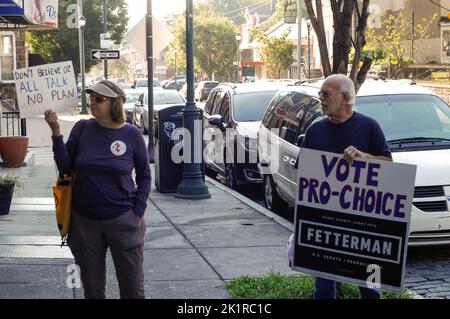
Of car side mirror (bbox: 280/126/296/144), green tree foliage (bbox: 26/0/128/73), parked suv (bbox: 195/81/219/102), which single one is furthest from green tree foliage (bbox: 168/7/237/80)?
car side mirror (bbox: 280/126/296/144)

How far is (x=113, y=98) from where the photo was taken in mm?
4957

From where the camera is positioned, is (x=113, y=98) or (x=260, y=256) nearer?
(x=113, y=98)

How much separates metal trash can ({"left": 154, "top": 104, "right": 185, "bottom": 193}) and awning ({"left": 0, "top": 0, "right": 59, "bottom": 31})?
3246 millimetres

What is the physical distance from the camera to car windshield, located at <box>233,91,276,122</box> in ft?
43.8

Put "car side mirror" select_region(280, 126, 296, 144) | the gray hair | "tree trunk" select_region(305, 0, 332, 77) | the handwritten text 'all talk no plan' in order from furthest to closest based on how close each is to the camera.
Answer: "car side mirror" select_region(280, 126, 296, 144), "tree trunk" select_region(305, 0, 332, 77), the handwritten text 'all talk no plan', the gray hair

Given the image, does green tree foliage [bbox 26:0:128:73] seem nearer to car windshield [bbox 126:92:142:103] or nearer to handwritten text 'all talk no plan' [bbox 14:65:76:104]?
car windshield [bbox 126:92:142:103]

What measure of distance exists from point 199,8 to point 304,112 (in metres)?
73.2

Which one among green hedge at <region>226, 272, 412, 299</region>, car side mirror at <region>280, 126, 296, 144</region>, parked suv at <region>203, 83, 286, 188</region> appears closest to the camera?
green hedge at <region>226, 272, 412, 299</region>

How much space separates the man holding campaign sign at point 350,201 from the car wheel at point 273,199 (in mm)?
5431

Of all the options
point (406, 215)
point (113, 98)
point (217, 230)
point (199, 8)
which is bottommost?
point (217, 230)
